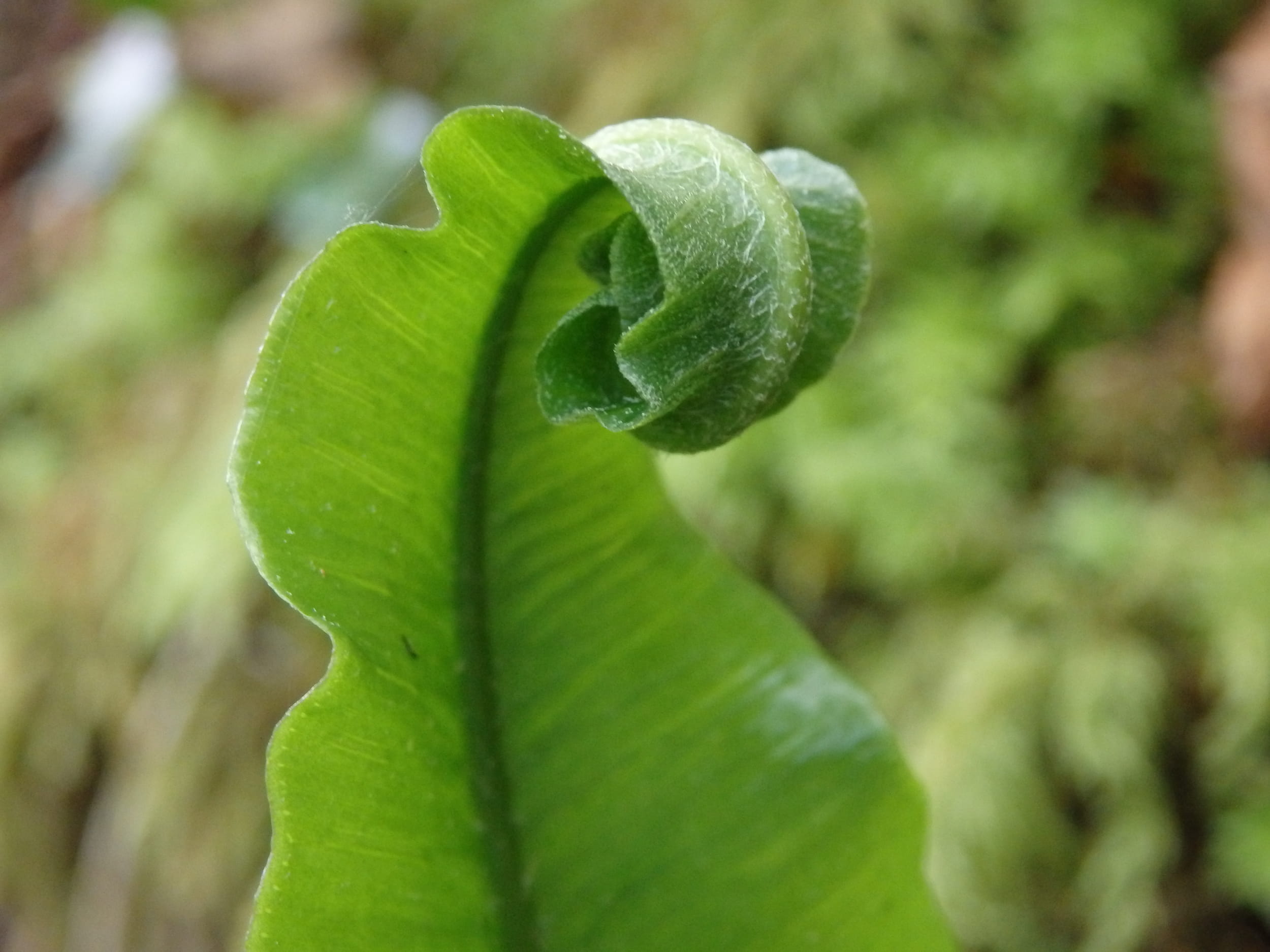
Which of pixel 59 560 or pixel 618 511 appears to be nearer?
pixel 618 511

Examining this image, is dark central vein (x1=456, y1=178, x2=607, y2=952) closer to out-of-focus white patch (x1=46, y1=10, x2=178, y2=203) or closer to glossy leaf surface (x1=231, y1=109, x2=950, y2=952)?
glossy leaf surface (x1=231, y1=109, x2=950, y2=952)

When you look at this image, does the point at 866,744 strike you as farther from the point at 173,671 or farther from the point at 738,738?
the point at 173,671

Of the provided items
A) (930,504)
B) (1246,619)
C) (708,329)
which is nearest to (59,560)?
(930,504)

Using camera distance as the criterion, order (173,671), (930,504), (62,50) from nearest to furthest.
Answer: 1. (930,504)
2. (173,671)
3. (62,50)

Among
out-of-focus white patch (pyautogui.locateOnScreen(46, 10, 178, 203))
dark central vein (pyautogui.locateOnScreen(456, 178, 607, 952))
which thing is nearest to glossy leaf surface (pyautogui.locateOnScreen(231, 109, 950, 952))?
dark central vein (pyautogui.locateOnScreen(456, 178, 607, 952))

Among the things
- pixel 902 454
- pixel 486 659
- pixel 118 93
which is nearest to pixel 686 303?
pixel 486 659

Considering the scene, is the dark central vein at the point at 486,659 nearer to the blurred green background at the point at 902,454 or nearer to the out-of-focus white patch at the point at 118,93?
the blurred green background at the point at 902,454

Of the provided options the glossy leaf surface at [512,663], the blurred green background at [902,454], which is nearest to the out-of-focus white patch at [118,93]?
the blurred green background at [902,454]
